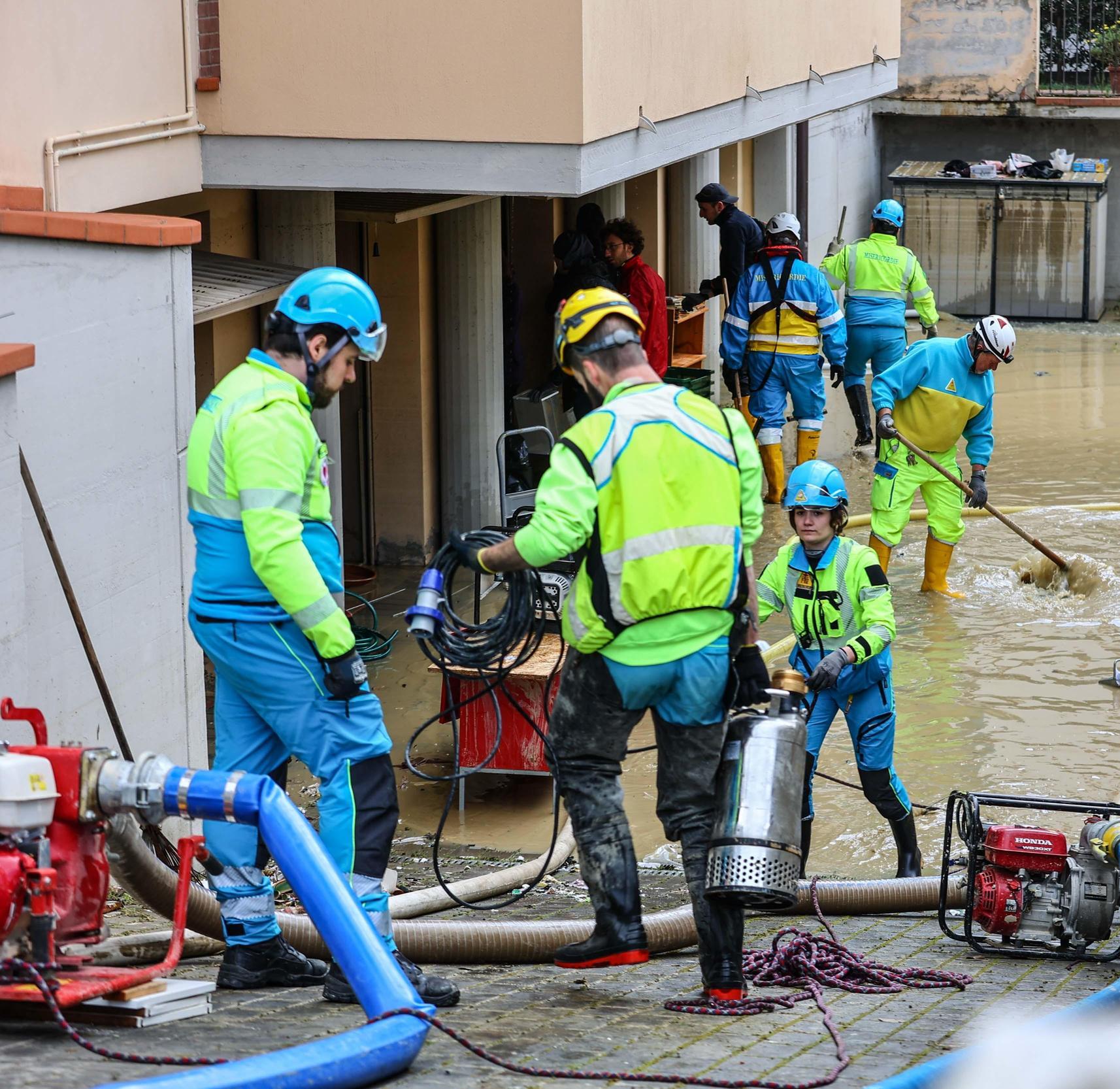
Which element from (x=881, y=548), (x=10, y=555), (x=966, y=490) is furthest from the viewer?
(x=881, y=548)

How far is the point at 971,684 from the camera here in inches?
366

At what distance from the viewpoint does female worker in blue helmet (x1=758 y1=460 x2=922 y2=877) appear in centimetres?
655

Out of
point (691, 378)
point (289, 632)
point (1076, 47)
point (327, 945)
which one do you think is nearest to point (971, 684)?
point (289, 632)

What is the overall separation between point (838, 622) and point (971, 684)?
2.94m

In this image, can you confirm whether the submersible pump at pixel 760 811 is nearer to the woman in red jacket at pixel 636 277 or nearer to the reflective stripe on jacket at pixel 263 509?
the reflective stripe on jacket at pixel 263 509

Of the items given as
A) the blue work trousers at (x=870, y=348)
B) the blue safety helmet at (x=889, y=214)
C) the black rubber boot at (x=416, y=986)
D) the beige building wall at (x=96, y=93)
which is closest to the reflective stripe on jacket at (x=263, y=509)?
the black rubber boot at (x=416, y=986)

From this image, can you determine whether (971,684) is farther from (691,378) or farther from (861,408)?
(691,378)

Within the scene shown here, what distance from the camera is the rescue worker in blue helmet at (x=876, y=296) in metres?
13.2

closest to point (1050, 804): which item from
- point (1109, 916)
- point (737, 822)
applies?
point (1109, 916)

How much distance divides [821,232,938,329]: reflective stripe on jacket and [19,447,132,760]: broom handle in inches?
332

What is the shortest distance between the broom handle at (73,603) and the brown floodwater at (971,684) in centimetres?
176

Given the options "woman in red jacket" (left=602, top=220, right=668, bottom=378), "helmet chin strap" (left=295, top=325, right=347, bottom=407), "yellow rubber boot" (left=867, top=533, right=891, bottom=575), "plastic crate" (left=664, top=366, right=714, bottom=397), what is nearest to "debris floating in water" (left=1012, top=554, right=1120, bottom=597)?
"yellow rubber boot" (left=867, top=533, right=891, bottom=575)

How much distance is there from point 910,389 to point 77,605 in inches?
230

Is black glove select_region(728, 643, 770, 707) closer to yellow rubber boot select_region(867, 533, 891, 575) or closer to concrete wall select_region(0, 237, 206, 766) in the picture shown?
concrete wall select_region(0, 237, 206, 766)
